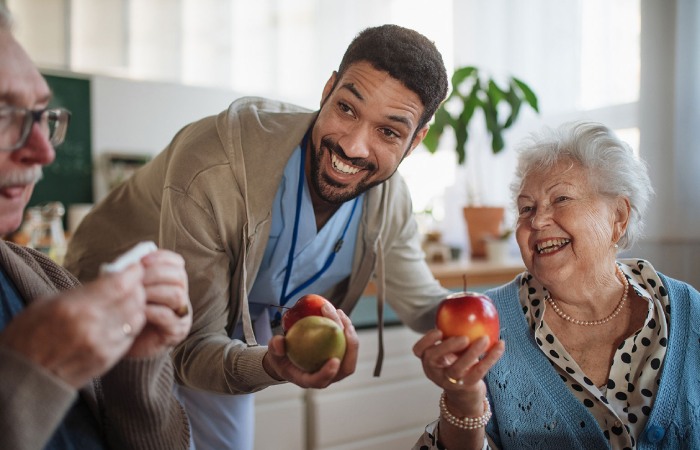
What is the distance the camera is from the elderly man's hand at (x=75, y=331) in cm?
56

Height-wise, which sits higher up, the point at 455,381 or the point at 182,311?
the point at 182,311

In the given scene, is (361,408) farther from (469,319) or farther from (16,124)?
(16,124)

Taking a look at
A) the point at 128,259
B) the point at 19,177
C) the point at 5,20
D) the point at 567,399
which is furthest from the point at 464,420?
the point at 5,20

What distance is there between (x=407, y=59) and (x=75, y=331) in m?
0.91

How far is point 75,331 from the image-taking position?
56 cm

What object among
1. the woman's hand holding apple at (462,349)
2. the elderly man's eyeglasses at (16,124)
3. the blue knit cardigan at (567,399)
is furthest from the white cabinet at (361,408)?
the elderly man's eyeglasses at (16,124)

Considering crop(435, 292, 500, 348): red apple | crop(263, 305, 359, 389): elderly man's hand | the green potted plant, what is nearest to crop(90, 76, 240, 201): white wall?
the green potted plant

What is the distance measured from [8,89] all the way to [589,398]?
3.65 ft

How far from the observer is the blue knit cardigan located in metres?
1.10

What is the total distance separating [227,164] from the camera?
130 cm

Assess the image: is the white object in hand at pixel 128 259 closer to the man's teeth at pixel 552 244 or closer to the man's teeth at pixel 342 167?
the man's teeth at pixel 342 167

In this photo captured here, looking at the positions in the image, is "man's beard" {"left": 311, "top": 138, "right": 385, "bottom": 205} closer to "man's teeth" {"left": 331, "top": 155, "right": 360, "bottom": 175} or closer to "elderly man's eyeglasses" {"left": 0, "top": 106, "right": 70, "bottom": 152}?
"man's teeth" {"left": 331, "top": 155, "right": 360, "bottom": 175}

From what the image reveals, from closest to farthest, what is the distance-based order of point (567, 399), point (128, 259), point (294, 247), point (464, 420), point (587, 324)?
point (128, 259)
point (464, 420)
point (567, 399)
point (587, 324)
point (294, 247)

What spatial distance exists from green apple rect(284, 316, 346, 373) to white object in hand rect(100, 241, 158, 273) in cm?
30
